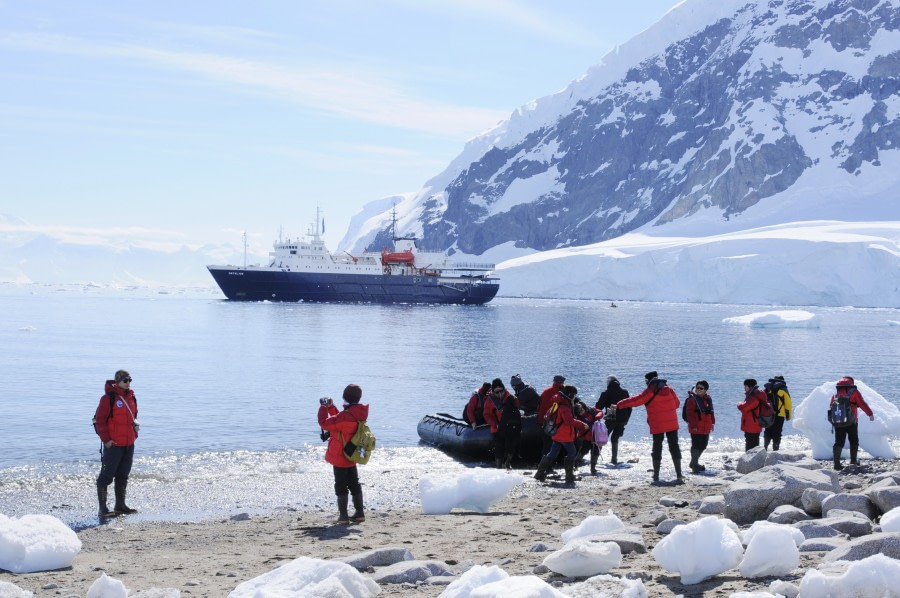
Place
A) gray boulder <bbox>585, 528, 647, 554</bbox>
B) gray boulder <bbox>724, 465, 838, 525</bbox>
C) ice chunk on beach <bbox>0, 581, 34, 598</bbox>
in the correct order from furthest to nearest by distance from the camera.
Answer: gray boulder <bbox>724, 465, 838, 525</bbox>
gray boulder <bbox>585, 528, 647, 554</bbox>
ice chunk on beach <bbox>0, 581, 34, 598</bbox>

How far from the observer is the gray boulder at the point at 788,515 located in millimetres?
8727

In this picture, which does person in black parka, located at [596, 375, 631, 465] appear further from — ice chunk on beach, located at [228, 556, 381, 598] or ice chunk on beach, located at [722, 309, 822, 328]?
ice chunk on beach, located at [722, 309, 822, 328]

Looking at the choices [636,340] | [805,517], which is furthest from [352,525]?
[636,340]

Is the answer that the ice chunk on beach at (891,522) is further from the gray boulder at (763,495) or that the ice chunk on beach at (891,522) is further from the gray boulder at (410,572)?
the gray boulder at (410,572)

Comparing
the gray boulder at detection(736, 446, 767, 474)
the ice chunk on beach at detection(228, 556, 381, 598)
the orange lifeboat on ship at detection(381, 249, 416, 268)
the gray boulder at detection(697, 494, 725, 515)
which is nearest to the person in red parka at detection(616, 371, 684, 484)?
the gray boulder at detection(736, 446, 767, 474)

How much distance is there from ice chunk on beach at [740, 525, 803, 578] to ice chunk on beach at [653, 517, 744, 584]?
0.12m

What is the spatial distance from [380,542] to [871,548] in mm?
4702

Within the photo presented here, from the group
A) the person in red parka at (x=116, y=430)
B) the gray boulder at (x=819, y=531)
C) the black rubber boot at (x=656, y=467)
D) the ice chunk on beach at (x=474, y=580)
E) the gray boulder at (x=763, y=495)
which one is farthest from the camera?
the black rubber boot at (x=656, y=467)

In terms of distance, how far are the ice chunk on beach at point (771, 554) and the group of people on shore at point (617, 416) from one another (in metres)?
5.63

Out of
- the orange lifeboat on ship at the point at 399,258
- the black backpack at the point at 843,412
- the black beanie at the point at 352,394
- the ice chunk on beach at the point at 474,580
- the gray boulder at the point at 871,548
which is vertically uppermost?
the orange lifeboat on ship at the point at 399,258

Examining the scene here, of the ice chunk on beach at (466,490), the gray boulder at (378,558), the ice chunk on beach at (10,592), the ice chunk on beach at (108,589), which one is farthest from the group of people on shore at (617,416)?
the ice chunk on beach at (10,592)

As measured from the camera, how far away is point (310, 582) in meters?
6.53

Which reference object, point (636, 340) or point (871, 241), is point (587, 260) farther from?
point (636, 340)

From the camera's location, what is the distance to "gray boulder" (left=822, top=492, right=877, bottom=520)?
8.80 meters
